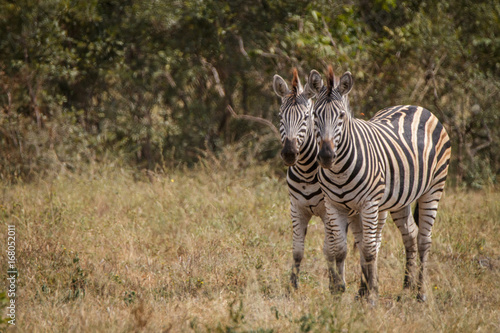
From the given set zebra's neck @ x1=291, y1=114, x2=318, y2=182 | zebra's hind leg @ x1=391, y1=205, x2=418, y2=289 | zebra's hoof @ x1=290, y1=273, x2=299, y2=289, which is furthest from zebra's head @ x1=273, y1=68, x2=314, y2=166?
zebra's hind leg @ x1=391, y1=205, x2=418, y2=289

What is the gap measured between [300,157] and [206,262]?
1512mm

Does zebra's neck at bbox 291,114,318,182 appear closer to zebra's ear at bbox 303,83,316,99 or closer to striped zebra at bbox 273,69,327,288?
striped zebra at bbox 273,69,327,288

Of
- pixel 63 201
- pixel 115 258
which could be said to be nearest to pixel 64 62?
pixel 63 201

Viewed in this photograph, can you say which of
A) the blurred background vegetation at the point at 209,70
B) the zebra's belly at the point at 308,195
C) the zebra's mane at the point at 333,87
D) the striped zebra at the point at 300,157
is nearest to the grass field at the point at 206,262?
the striped zebra at the point at 300,157

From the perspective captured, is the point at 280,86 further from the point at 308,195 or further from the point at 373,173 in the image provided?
the point at 373,173

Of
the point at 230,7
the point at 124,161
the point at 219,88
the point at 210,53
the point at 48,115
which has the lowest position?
the point at 124,161

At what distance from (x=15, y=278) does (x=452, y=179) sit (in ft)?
24.2

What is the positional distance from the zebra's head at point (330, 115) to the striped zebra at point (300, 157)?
26cm

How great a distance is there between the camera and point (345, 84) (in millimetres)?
4469

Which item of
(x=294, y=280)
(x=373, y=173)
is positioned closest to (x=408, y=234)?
(x=373, y=173)

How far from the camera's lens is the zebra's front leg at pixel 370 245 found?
4.46 m

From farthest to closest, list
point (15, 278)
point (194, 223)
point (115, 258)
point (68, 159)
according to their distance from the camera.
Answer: point (68, 159) → point (194, 223) → point (115, 258) → point (15, 278)

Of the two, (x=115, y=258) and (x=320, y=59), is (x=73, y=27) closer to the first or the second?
(x=320, y=59)

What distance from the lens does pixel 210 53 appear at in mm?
10094
